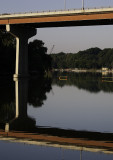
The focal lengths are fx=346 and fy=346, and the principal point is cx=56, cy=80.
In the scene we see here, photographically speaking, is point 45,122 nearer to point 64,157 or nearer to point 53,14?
point 64,157

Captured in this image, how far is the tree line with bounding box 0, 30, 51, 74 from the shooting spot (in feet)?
350

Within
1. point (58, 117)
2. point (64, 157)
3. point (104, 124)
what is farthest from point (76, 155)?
point (58, 117)

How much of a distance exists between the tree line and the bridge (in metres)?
13.2

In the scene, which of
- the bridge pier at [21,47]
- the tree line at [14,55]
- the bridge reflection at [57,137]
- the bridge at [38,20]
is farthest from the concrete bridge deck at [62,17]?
the bridge reflection at [57,137]

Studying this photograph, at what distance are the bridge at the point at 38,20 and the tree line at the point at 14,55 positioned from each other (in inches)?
520

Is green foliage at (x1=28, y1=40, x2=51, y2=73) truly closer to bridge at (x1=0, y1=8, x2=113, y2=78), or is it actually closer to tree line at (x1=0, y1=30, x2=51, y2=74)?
tree line at (x1=0, y1=30, x2=51, y2=74)

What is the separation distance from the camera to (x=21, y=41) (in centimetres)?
9238

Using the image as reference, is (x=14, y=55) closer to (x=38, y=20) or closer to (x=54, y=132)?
(x=38, y=20)

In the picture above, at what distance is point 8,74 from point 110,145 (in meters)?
94.2

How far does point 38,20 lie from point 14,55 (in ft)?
106

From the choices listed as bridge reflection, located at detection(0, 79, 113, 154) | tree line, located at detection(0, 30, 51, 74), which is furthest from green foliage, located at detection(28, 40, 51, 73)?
bridge reflection, located at detection(0, 79, 113, 154)

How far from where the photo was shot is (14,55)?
366 feet

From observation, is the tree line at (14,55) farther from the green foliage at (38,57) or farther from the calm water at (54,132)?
the calm water at (54,132)

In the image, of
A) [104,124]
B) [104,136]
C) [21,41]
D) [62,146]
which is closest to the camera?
[62,146]
